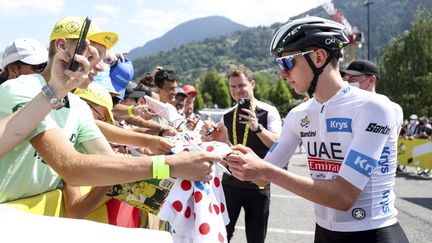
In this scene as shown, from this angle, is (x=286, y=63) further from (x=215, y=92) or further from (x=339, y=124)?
(x=215, y=92)

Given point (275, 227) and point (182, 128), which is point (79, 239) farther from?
point (275, 227)

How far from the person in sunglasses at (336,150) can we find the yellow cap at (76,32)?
40.3 inches

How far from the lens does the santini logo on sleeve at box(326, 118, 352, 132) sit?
7.97ft

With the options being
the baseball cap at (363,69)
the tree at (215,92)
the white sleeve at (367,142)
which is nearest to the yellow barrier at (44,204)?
the white sleeve at (367,142)

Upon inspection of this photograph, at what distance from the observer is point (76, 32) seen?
93.4 inches

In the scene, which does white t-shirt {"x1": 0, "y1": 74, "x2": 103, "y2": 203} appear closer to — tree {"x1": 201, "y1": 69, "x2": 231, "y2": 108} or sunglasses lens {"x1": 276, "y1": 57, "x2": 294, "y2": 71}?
sunglasses lens {"x1": 276, "y1": 57, "x2": 294, "y2": 71}

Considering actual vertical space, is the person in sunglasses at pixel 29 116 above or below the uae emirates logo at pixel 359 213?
above

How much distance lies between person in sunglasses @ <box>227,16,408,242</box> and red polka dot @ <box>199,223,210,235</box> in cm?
32

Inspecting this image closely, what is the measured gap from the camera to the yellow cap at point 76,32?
238 centimetres

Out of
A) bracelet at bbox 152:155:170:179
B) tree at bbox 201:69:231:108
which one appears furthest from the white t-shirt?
tree at bbox 201:69:231:108

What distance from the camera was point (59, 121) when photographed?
2.32 m

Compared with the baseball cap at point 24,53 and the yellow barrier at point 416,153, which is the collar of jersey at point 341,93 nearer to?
the baseball cap at point 24,53


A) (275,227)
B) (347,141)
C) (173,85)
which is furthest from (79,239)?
(275,227)

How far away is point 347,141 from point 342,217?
44cm
